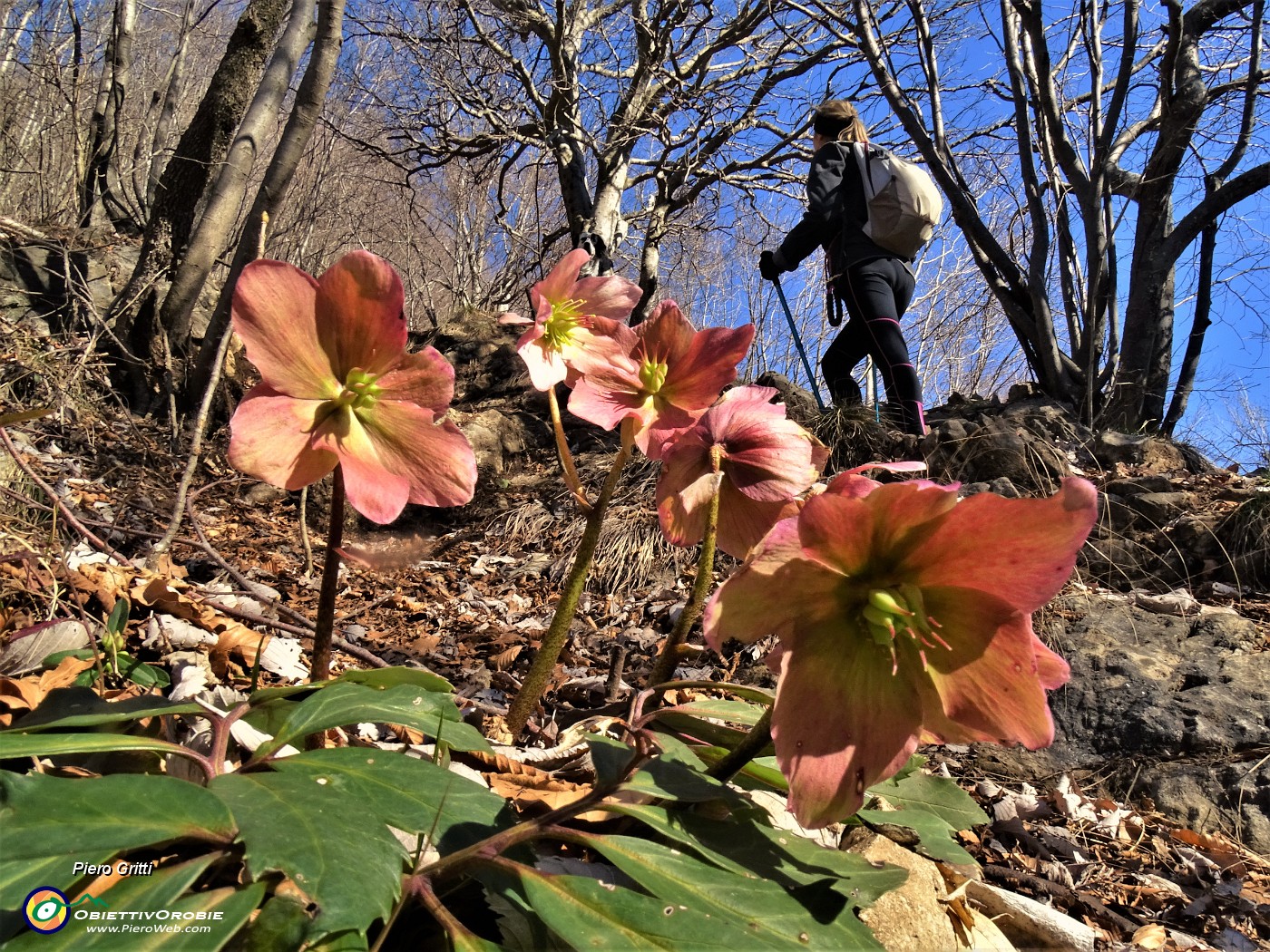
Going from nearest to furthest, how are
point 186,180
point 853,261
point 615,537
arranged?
point 615,537, point 853,261, point 186,180

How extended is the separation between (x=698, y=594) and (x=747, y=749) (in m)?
0.24

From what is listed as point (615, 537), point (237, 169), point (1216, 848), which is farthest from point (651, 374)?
point (237, 169)

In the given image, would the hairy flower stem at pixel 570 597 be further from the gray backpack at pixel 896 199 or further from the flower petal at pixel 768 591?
the gray backpack at pixel 896 199

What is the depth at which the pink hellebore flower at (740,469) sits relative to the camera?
0.94 meters

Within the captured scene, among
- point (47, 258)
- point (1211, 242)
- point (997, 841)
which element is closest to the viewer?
point (997, 841)

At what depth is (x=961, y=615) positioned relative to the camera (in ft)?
2.34

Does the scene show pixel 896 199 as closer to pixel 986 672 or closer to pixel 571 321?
pixel 571 321

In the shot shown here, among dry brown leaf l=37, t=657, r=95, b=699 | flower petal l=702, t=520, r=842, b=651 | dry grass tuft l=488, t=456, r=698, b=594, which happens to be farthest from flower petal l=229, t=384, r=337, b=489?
dry grass tuft l=488, t=456, r=698, b=594

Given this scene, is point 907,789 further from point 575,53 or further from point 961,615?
point 575,53

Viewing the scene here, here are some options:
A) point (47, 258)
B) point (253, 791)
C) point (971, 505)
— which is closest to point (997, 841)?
point (971, 505)

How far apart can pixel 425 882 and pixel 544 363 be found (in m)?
0.71

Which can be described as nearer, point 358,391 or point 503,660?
point 358,391

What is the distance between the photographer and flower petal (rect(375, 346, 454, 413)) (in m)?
0.87

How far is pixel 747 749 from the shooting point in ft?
2.56
